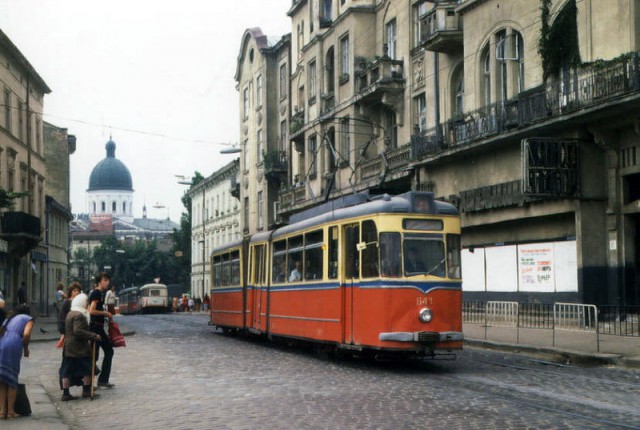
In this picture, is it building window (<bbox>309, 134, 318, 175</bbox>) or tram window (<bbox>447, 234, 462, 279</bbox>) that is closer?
tram window (<bbox>447, 234, 462, 279</bbox>)

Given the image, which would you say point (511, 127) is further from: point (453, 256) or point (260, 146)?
point (260, 146)

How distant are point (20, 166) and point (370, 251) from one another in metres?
34.2

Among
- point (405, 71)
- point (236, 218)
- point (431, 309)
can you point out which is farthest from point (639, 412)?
point (236, 218)

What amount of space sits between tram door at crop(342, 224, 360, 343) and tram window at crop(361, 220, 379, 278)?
291 mm

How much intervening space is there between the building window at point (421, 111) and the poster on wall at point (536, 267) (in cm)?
820

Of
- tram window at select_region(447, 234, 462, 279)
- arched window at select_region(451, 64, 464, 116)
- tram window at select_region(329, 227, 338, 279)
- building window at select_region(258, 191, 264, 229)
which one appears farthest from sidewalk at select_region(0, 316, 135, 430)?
building window at select_region(258, 191, 264, 229)

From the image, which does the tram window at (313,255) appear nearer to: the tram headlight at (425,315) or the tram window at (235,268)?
the tram headlight at (425,315)

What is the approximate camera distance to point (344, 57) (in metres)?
43.3

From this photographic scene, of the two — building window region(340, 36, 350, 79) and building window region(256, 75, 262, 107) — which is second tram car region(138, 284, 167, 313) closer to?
building window region(256, 75, 262, 107)

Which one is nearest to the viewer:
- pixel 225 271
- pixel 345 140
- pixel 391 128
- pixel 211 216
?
pixel 225 271

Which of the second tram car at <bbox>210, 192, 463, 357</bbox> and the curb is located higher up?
the second tram car at <bbox>210, 192, 463, 357</bbox>

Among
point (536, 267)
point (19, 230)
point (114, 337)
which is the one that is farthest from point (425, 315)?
point (19, 230)

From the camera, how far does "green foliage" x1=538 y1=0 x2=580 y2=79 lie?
25.7 metres

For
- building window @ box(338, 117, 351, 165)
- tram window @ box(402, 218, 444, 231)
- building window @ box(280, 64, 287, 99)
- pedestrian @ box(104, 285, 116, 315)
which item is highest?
building window @ box(280, 64, 287, 99)
